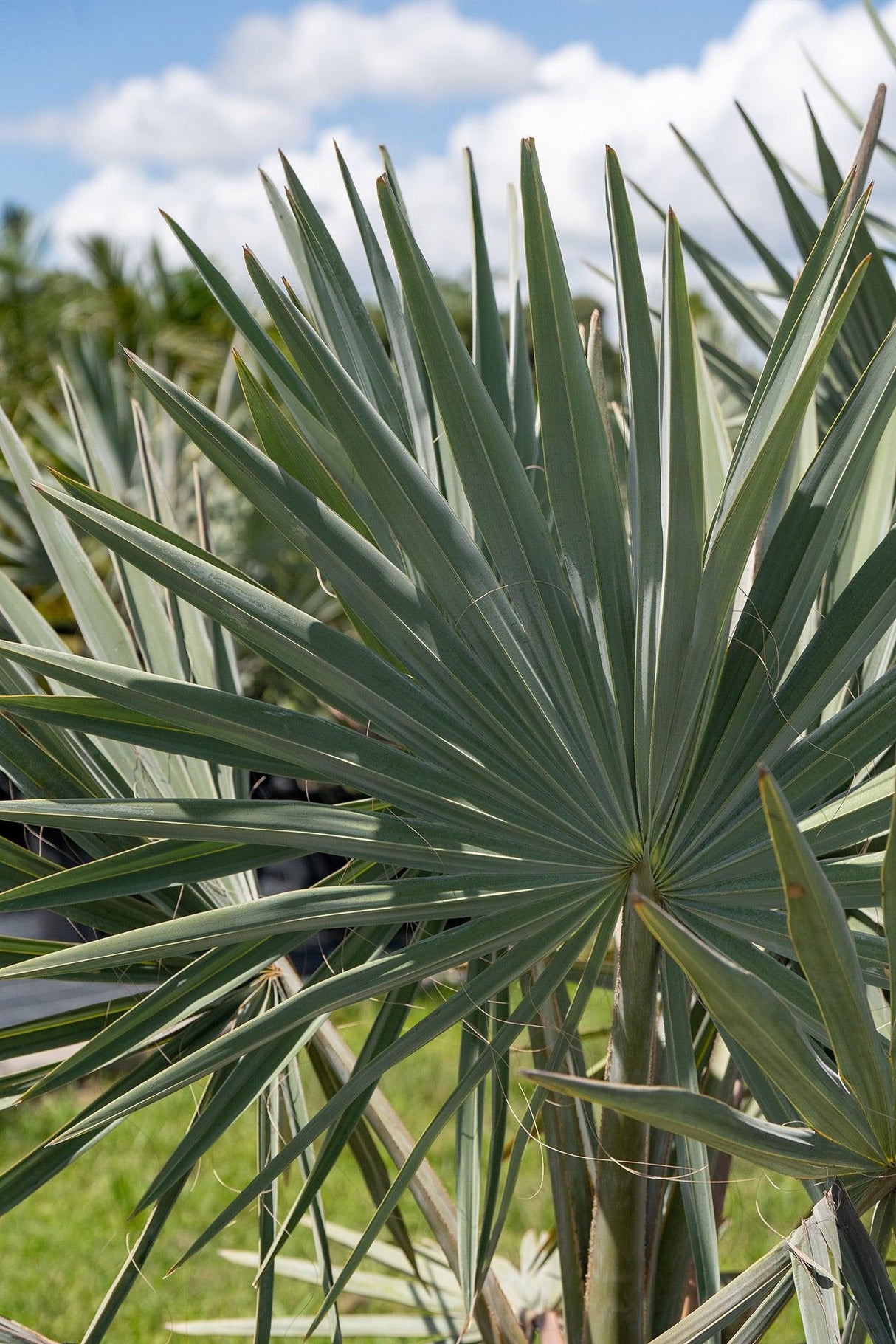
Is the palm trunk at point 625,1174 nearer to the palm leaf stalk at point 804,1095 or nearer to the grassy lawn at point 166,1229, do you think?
the palm leaf stalk at point 804,1095

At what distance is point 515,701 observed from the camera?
2.24ft

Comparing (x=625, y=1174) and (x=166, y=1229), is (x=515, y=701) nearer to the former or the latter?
(x=625, y=1174)

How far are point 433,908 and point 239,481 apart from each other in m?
0.30

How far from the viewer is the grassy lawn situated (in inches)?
86.2

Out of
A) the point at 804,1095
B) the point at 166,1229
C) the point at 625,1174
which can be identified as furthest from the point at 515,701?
the point at 166,1229

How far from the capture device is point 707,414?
1.05 metres

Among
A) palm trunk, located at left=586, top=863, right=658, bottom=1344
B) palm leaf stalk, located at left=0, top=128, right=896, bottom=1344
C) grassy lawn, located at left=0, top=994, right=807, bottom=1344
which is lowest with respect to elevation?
grassy lawn, located at left=0, top=994, right=807, bottom=1344

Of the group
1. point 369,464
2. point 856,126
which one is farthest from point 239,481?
point 856,126

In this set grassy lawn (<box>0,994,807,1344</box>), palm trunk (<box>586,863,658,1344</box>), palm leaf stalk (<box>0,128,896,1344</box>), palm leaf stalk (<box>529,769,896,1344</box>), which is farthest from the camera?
grassy lawn (<box>0,994,807,1344</box>)

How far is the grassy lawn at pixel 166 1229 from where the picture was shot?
2189 millimetres

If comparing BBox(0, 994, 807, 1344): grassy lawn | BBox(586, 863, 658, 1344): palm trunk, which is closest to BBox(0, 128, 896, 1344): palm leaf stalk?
BBox(586, 863, 658, 1344): palm trunk

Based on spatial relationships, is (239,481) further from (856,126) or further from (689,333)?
(856,126)

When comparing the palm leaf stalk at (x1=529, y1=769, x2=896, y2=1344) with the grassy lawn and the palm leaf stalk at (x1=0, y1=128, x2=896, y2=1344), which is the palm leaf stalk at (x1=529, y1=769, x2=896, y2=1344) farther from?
the grassy lawn

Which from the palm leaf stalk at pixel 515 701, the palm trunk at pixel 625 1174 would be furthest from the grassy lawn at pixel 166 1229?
the palm leaf stalk at pixel 515 701
